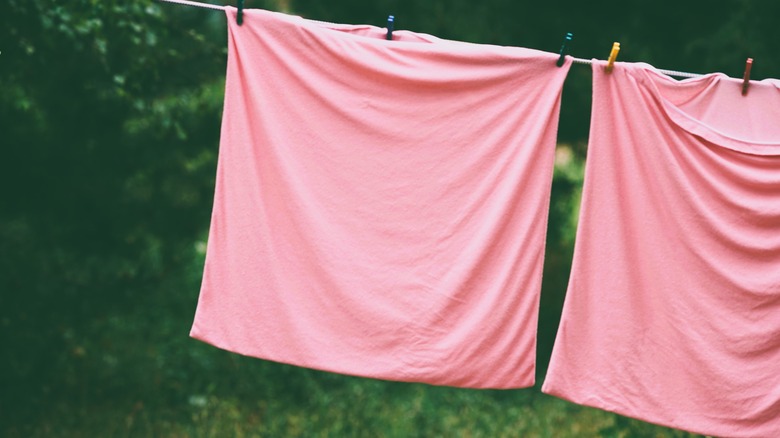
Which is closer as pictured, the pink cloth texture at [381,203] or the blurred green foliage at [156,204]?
the pink cloth texture at [381,203]

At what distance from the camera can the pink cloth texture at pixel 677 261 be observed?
275 cm

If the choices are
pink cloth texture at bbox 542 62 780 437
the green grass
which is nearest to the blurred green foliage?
the green grass

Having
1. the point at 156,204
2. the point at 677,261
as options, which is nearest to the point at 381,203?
the point at 677,261

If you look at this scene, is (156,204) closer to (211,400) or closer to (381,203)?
(211,400)

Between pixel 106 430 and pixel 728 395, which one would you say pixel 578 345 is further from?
pixel 106 430

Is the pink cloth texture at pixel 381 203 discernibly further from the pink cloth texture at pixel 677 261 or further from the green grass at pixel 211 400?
the green grass at pixel 211 400

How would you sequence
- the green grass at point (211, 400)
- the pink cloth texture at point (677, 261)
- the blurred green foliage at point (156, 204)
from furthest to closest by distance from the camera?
the green grass at point (211, 400) → the blurred green foliage at point (156, 204) → the pink cloth texture at point (677, 261)

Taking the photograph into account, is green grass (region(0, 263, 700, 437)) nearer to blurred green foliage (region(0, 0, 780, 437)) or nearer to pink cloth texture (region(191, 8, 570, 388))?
blurred green foliage (region(0, 0, 780, 437))

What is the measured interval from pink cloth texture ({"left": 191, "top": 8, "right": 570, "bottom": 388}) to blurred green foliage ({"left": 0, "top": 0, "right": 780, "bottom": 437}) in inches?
54.2

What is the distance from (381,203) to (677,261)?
1.00 metres

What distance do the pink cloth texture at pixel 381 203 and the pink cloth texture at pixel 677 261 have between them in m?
0.18

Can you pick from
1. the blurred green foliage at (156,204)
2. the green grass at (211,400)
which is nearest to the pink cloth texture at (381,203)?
the blurred green foliage at (156,204)

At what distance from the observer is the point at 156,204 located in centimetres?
591

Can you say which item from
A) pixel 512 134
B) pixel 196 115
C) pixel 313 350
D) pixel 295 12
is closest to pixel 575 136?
pixel 295 12
